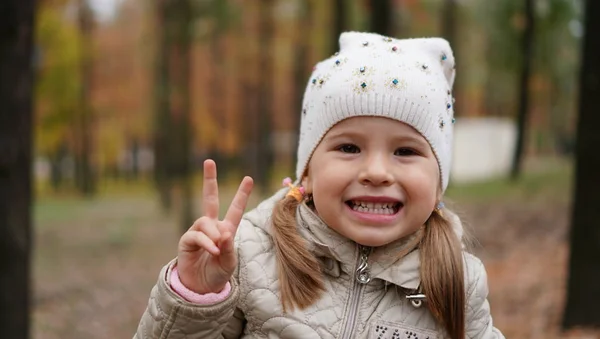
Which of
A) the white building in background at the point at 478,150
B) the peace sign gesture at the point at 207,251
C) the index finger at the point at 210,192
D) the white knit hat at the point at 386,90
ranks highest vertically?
the white knit hat at the point at 386,90

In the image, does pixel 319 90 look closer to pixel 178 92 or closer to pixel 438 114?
pixel 438 114

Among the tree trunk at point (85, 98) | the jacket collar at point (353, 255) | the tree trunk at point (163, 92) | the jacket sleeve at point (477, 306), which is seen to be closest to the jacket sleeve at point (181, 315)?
the jacket collar at point (353, 255)

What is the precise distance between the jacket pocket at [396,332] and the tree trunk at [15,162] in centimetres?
396

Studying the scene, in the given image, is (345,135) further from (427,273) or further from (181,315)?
(181,315)

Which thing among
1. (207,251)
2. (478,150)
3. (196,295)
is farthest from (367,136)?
(478,150)

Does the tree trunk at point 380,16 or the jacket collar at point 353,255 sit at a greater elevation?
the tree trunk at point 380,16

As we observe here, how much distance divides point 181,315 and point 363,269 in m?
0.61

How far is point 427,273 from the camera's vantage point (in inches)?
89.4

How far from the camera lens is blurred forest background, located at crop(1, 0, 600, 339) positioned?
9.20 m

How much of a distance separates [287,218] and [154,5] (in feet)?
55.1

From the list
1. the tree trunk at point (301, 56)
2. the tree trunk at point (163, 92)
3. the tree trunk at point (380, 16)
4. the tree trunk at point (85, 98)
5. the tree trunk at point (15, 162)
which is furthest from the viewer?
the tree trunk at point (85, 98)

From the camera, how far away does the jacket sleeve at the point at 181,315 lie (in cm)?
210

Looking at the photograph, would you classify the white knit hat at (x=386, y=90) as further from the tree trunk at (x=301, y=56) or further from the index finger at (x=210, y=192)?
the tree trunk at (x=301, y=56)

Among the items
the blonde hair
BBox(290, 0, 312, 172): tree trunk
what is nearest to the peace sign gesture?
the blonde hair
